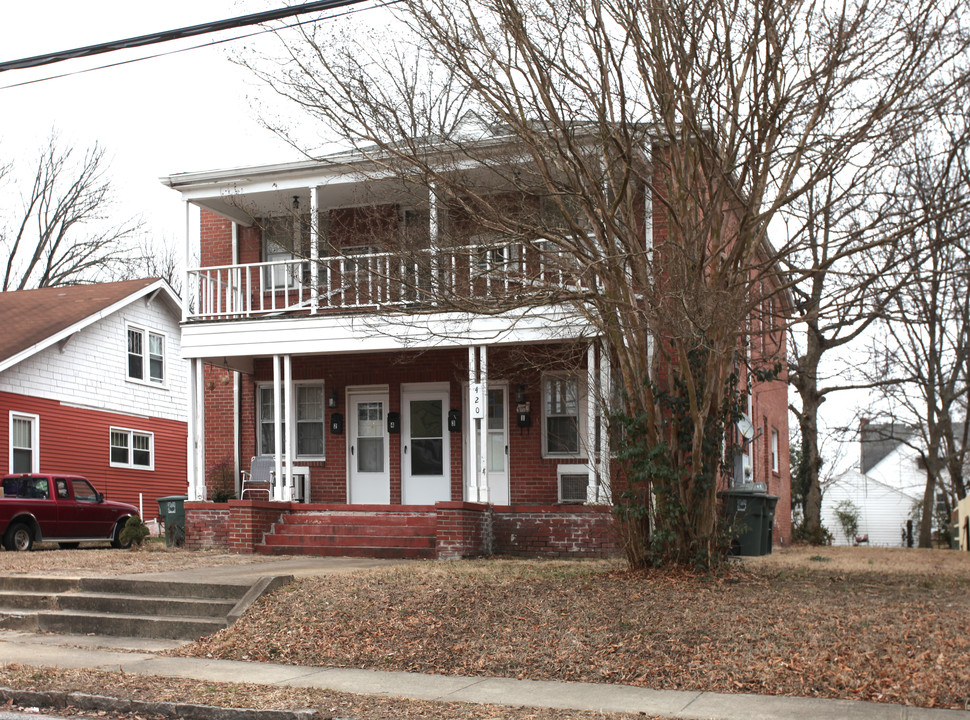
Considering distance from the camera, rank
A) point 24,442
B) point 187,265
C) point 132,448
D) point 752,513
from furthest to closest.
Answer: point 132,448 → point 24,442 → point 187,265 → point 752,513

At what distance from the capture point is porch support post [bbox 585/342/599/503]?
14.0 m

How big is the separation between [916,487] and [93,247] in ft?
140

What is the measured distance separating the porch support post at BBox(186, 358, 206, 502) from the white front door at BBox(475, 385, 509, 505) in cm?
469

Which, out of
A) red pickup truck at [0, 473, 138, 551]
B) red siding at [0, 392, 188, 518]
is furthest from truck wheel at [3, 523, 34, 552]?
red siding at [0, 392, 188, 518]

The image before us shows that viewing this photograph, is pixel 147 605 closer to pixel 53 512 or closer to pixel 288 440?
pixel 288 440

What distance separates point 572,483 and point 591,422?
1267 mm

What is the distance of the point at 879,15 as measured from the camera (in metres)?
9.93

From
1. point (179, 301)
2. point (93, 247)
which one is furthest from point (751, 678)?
point (93, 247)

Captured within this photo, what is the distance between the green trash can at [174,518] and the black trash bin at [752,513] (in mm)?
8833

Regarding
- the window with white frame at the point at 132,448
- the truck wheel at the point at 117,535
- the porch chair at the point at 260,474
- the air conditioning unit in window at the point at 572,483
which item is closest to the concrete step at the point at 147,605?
the porch chair at the point at 260,474

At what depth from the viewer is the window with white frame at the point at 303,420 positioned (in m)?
18.7

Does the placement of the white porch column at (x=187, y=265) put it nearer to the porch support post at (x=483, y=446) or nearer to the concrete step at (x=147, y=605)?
the porch support post at (x=483, y=446)

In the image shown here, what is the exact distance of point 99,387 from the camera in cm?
2516

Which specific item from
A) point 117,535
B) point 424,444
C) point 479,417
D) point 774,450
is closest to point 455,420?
point 424,444
